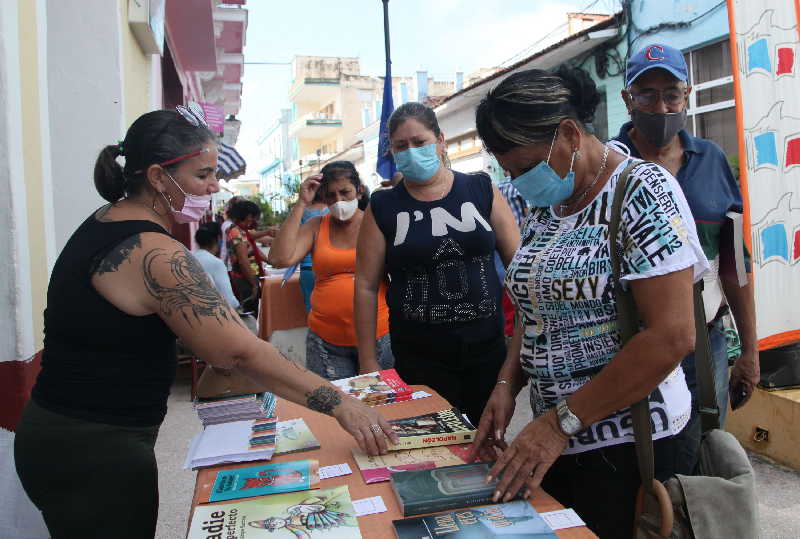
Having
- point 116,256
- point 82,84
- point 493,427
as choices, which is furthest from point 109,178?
point 82,84

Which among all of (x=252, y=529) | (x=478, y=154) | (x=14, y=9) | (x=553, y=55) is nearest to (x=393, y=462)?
(x=252, y=529)

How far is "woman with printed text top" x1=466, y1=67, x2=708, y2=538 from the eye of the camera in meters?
1.31

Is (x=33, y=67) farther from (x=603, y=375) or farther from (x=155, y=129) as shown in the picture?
(x=603, y=375)

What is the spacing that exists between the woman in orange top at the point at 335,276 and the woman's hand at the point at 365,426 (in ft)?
4.61

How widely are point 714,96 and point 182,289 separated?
8.16 m

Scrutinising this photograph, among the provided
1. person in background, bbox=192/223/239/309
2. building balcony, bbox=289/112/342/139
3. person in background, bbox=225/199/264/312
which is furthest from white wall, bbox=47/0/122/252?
building balcony, bbox=289/112/342/139

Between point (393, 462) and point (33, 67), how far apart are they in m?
2.18

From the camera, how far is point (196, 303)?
1.55 metres

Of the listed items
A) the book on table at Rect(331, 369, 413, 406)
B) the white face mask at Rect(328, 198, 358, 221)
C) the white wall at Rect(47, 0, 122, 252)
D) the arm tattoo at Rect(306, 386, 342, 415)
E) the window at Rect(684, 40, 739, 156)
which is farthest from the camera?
the window at Rect(684, 40, 739, 156)

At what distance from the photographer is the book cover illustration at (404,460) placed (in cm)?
155

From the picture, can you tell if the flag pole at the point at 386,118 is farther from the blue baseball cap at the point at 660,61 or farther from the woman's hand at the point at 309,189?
the blue baseball cap at the point at 660,61

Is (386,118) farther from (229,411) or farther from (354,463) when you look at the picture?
(354,463)

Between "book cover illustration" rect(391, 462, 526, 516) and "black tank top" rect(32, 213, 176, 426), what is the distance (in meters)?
0.70

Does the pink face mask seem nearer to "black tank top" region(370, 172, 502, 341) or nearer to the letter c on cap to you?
"black tank top" region(370, 172, 502, 341)
